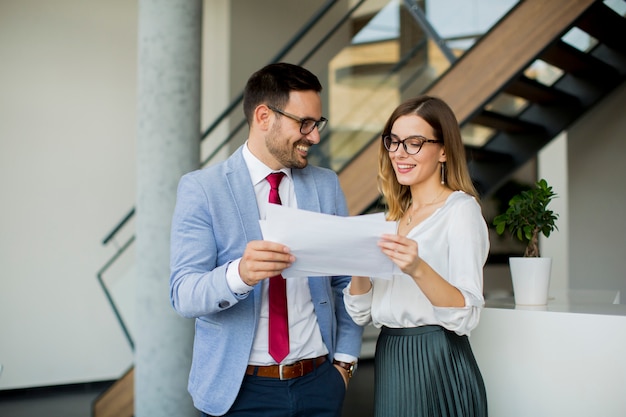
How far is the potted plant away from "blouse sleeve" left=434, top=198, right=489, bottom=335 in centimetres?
74

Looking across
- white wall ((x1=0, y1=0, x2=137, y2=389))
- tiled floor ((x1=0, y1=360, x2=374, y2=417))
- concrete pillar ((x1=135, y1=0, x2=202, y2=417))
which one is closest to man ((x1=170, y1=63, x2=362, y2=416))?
concrete pillar ((x1=135, y1=0, x2=202, y2=417))

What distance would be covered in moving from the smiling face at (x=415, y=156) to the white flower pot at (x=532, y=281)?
763mm

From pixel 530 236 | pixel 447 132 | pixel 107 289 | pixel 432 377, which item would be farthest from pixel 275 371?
pixel 107 289

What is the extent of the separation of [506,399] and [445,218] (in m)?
0.85

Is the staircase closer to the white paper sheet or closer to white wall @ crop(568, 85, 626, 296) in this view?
white wall @ crop(568, 85, 626, 296)

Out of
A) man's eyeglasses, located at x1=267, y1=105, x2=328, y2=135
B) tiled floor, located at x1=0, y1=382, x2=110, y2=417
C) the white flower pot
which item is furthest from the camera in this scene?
tiled floor, located at x1=0, y1=382, x2=110, y2=417

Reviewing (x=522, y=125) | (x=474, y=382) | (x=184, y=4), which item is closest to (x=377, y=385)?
(x=474, y=382)

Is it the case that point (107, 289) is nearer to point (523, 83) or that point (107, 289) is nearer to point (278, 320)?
point (523, 83)

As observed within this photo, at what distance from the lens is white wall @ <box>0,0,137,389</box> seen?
635 centimetres

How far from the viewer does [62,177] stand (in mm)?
6570

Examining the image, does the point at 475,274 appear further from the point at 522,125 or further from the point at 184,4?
the point at 522,125

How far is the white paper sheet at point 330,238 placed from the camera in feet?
5.39

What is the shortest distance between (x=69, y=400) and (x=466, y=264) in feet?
17.0

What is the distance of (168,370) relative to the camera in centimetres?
349
